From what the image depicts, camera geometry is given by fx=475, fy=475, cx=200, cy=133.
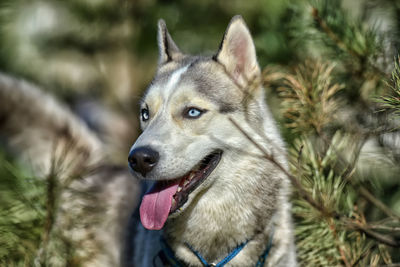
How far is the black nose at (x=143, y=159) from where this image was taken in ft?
7.59

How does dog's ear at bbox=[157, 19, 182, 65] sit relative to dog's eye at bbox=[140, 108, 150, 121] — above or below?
above

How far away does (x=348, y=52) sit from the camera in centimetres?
273

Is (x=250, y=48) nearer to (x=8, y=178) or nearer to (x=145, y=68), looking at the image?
(x=8, y=178)

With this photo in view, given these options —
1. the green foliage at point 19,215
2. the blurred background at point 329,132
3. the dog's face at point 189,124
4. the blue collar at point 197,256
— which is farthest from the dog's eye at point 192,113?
the green foliage at point 19,215

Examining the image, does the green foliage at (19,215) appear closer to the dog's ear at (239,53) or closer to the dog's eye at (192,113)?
the dog's eye at (192,113)

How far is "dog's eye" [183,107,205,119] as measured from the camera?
8.54 feet

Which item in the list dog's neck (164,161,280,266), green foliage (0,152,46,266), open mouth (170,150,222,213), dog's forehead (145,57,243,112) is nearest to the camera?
green foliage (0,152,46,266)

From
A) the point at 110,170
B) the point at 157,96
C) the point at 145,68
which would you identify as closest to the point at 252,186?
the point at 157,96

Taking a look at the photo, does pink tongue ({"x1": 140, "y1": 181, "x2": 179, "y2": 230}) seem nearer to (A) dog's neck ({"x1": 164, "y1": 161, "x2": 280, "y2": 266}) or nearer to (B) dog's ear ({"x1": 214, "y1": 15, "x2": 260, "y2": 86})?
(A) dog's neck ({"x1": 164, "y1": 161, "x2": 280, "y2": 266})

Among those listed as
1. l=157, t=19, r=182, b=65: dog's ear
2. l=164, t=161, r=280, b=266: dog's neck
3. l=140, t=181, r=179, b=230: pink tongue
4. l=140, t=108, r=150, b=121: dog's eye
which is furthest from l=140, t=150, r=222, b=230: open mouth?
l=157, t=19, r=182, b=65: dog's ear

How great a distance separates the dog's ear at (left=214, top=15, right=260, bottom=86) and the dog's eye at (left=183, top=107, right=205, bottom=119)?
1.21 ft

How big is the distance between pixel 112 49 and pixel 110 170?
3.36 meters

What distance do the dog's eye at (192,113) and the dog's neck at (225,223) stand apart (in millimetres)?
397

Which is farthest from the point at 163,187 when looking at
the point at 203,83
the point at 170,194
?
the point at 203,83
